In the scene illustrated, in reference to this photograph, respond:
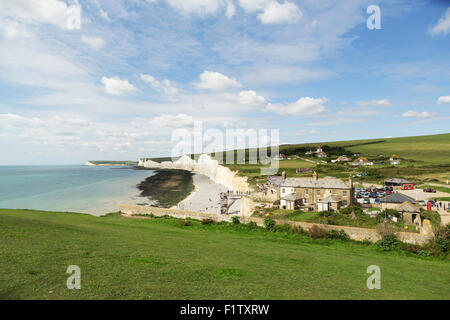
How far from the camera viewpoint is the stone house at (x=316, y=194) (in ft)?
136

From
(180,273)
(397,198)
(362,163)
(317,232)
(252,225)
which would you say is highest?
(362,163)

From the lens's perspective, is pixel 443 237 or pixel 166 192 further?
pixel 166 192

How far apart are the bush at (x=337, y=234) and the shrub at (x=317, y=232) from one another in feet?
1.80

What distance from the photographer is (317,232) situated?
28.4m

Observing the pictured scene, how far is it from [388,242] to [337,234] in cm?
484

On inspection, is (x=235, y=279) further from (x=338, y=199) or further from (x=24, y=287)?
(x=338, y=199)

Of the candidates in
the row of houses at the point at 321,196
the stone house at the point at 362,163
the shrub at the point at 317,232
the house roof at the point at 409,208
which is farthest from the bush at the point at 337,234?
the stone house at the point at 362,163

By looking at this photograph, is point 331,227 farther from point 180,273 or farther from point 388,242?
point 180,273

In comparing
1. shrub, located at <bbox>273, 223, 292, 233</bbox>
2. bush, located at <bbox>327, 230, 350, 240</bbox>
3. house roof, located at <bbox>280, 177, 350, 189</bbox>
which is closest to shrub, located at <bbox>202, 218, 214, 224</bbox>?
shrub, located at <bbox>273, 223, 292, 233</bbox>

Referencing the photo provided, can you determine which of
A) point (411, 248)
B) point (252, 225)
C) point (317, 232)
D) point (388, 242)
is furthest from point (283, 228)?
point (411, 248)
